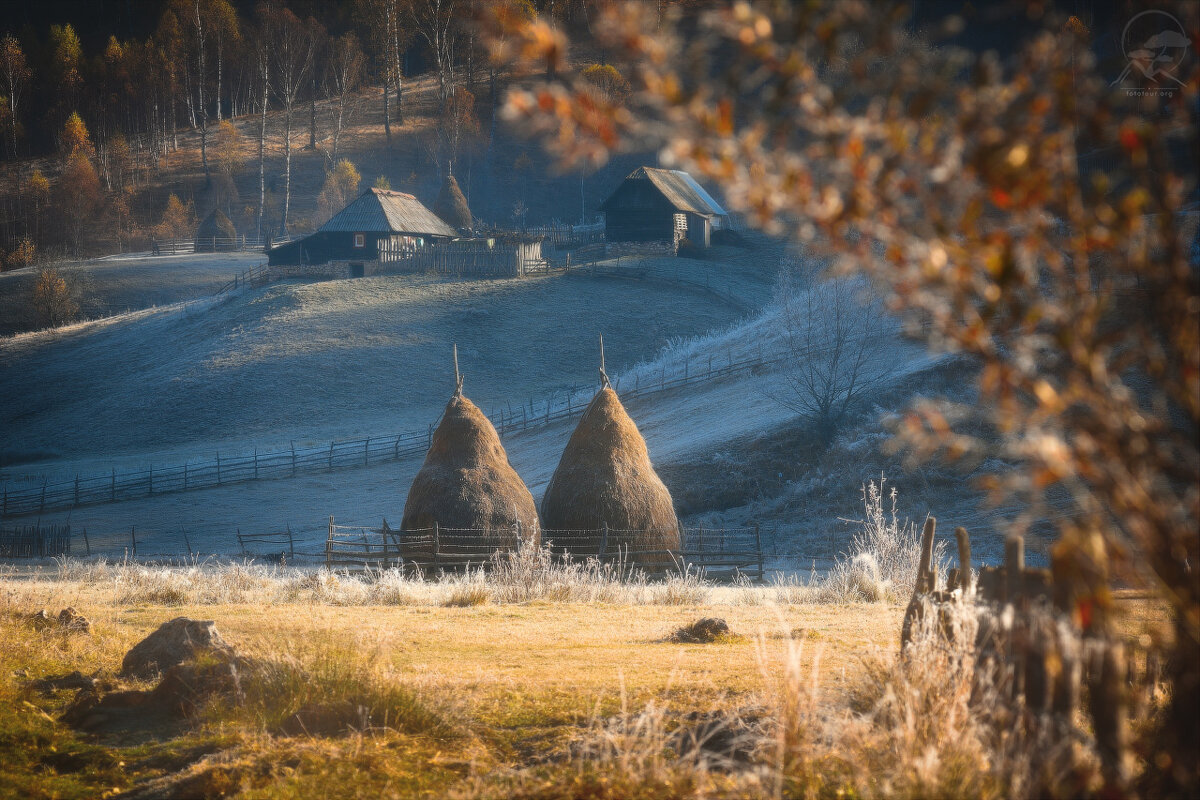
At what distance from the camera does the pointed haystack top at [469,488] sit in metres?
16.7

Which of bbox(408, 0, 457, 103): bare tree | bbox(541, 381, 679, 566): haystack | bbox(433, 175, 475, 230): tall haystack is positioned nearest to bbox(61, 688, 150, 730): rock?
bbox(541, 381, 679, 566): haystack

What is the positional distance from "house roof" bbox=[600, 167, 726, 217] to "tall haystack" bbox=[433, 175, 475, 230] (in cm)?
1069

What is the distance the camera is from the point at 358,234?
57.4 metres

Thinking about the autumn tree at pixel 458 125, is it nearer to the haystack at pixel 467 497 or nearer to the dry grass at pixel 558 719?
the haystack at pixel 467 497

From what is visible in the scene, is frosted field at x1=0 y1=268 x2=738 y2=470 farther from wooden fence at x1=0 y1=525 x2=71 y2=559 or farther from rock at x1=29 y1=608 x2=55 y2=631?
rock at x1=29 y1=608 x2=55 y2=631

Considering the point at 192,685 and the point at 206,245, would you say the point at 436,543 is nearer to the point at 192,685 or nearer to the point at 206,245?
the point at 192,685

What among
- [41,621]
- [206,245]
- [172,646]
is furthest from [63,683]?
[206,245]

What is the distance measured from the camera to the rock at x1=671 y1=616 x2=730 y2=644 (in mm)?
9398

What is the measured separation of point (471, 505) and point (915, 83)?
14929 millimetres

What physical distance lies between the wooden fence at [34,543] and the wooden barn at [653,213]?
42.0m

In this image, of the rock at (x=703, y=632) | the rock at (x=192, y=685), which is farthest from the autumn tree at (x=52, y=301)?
the rock at (x=192, y=685)

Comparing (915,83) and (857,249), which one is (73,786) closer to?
(857,249)

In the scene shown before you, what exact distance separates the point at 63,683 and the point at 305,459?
2979 centimetres

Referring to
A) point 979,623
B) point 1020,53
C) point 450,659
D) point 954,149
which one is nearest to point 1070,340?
point 954,149
